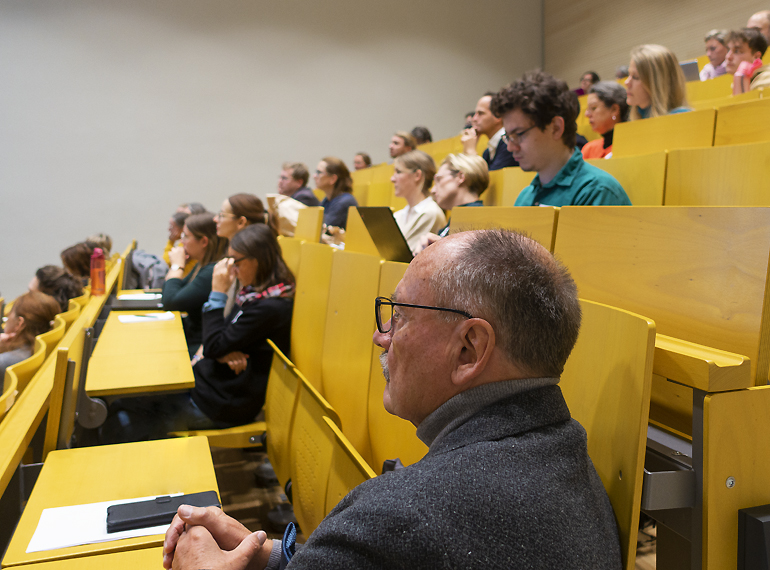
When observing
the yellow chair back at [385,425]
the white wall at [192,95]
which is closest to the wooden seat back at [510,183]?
the yellow chair back at [385,425]

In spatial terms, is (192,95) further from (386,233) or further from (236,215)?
(386,233)

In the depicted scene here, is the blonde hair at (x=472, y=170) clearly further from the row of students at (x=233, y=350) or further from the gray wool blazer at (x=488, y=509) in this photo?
the gray wool blazer at (x=488, y=509)

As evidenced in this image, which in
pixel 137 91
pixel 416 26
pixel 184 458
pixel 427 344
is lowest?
pixel 184 458

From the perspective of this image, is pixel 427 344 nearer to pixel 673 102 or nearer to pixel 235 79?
pixel 673 102

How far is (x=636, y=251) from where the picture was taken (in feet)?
3.00

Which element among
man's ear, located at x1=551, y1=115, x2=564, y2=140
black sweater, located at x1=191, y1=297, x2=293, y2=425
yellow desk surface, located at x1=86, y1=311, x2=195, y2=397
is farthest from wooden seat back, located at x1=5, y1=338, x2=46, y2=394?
man's ear, located at x1=551, y1=115, x2=564, y2=140

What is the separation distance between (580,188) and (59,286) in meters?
2.64

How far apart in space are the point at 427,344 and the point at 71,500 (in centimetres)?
82

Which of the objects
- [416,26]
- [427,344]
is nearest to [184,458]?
[427,344]

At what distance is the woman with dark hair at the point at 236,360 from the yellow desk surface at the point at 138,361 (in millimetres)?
147

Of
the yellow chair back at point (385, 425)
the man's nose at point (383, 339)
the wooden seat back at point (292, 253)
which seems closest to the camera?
the man's nose at point (383, 339)

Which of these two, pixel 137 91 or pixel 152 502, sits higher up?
pixel 137 91

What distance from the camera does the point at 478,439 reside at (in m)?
0.61

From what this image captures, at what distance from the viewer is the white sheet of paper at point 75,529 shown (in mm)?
933
